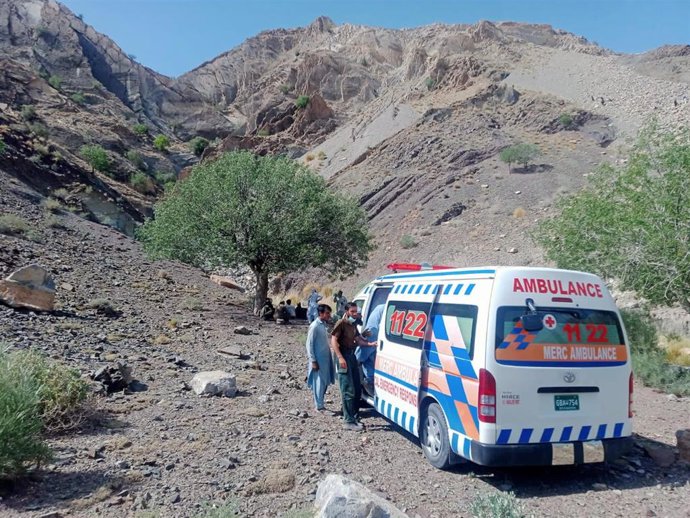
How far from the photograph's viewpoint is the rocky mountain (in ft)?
111

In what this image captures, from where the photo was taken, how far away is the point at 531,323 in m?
5.08

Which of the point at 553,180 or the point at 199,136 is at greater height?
the point at 199,136

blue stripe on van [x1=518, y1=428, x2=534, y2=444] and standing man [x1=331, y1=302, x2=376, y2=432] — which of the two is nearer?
blue stripe on van [x1=518, y1=428, x2=534, y2=444]

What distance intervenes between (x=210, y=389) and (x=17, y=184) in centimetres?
2462

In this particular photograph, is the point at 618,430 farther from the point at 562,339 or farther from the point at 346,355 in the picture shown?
the point at 346,355

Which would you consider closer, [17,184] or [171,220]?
[171,220]

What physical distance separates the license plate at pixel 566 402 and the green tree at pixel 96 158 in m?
47.0

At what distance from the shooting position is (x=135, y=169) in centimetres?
5384

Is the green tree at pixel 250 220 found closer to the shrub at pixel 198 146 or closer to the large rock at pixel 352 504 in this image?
the large rock at pixel 352 504

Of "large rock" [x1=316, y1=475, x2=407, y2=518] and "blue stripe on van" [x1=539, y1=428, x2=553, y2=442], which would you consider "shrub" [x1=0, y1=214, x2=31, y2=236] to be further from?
"blue stripe on van" [x1=539, y1=428, x2=553, y2=442]

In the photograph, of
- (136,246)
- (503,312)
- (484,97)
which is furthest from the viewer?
(484,97)

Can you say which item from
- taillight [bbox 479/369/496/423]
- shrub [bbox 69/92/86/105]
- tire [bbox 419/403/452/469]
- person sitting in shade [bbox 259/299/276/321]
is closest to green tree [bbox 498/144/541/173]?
person sitting in shade [bbox 259/299/276/321]

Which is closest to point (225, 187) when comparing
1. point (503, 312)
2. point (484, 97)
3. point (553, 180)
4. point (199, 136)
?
point (503, 312)

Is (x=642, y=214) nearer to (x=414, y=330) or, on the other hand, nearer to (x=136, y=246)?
(x=414, y=330)
